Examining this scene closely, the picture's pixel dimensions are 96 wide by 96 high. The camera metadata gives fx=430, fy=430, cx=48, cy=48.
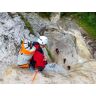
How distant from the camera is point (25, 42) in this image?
4230 mm

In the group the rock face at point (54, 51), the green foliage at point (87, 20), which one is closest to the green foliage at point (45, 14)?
the rock face at point (54, 51)

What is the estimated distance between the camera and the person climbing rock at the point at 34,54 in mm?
4183

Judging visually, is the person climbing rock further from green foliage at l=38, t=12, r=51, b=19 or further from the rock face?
green foliage at l=38, t=12, r=51, b=19

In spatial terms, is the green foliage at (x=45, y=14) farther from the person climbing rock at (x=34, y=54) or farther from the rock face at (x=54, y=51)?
the person climbing rock at (x=34, y=54)

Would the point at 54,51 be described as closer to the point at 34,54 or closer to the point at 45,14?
the point at 34,54

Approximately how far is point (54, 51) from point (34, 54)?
0.70 feet

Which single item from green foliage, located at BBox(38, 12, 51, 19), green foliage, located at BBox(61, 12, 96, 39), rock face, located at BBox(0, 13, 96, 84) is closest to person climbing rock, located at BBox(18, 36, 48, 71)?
rock face, located at BBox(0, 13, 96, 84)

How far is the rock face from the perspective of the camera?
4.20 metres

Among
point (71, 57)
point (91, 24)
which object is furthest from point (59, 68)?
point (91, 24)

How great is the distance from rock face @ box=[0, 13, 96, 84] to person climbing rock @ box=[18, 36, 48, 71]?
5cm

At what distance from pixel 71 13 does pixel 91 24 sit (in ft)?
0.75

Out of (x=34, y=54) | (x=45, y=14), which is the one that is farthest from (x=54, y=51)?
(x=45, y=14)
